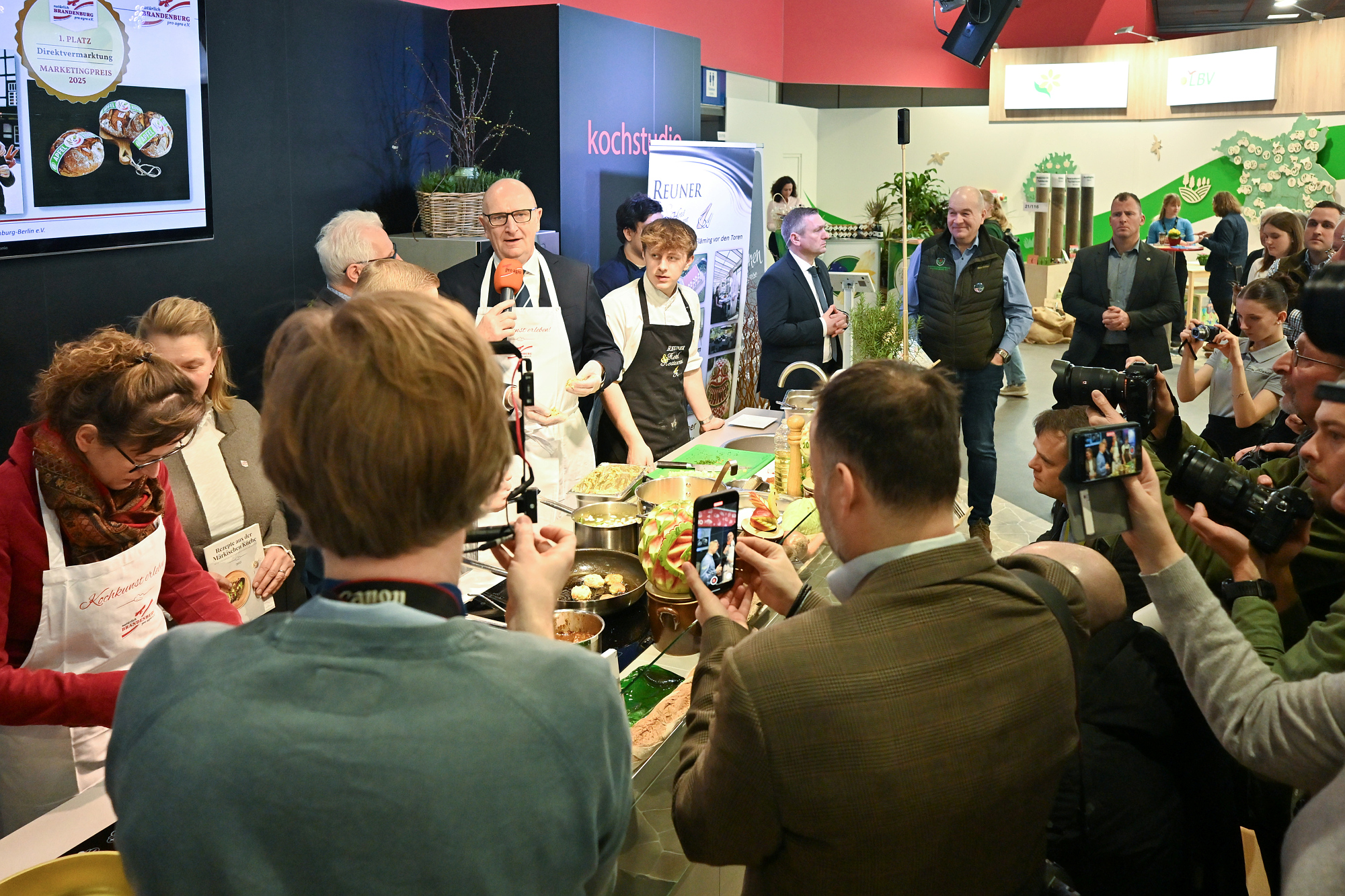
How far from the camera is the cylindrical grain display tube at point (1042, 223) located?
1224cm

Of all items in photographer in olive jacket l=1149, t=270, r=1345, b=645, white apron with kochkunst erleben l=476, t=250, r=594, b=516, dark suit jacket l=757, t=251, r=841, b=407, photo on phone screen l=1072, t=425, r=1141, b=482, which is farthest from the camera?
dark suit jacket l=757, t=251, r=841, b=407

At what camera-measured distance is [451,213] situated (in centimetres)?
496

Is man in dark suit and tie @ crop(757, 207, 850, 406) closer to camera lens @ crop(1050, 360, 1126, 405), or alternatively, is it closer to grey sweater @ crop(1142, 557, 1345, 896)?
camera lens @ crop(1050, 360, 1126, 405)

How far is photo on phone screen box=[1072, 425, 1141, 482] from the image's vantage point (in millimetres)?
1711

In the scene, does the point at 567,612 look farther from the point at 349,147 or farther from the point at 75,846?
the point at 349,147

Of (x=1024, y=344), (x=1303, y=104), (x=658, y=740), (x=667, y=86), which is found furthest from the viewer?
(x=1024, y=344)

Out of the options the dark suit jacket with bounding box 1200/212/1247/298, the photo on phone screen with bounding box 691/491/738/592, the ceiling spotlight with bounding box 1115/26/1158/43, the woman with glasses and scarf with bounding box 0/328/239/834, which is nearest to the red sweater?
the woman with glasses and scarf with bounding box 0/328/239/834

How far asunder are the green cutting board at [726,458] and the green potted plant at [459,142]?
2007 mm

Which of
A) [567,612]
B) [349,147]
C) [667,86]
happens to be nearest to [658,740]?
[567,612]

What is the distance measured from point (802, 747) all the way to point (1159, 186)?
12.5 metres

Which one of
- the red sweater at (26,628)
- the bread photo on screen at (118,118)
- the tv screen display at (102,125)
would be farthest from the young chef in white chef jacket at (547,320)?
the red sweater at (26,628)

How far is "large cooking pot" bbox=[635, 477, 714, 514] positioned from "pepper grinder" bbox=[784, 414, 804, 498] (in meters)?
0.40

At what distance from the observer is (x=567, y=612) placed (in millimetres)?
2047

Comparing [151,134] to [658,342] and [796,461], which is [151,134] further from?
[796,461]
